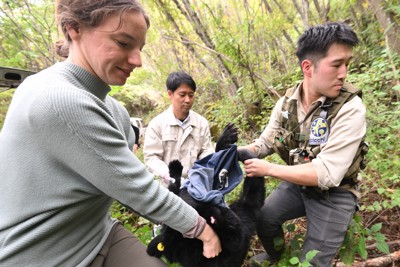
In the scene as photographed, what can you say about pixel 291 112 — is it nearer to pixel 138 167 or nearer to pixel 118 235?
pixel 138 167

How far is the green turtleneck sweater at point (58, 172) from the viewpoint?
104 centimetres

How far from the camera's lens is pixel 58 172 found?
1.11 meters

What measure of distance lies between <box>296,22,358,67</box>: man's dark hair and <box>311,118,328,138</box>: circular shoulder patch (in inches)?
17.5

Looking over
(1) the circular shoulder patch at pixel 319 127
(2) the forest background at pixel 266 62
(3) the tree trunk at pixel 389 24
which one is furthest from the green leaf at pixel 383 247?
(3) the tree trunk at pixel 389 24

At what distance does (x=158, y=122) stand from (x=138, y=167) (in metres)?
2.02

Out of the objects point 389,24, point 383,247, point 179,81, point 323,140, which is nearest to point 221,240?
point 323,140

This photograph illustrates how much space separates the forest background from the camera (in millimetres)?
2691

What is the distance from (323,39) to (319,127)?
64cm

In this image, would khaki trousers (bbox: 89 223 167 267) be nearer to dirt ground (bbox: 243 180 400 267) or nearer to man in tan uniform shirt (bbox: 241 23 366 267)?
man in tan uniform shirt (bbox: 241 23 366 267)

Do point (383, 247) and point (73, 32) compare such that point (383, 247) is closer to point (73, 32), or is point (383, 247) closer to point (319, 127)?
point (319, 127)

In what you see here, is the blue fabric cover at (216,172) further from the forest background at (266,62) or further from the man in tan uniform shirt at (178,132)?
the man in tan uniform shirt at (178,132)

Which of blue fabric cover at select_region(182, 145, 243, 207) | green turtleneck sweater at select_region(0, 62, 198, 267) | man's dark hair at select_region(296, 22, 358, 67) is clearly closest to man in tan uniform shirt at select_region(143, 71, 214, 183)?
blue fabric cover at select_region(182, 145, 243, 207)

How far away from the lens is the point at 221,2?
27.3 feet

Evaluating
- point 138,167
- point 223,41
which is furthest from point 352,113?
point 223,41
